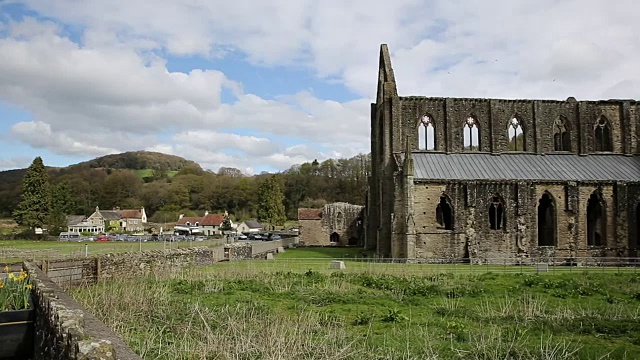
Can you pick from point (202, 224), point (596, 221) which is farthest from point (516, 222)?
point (202, 224)

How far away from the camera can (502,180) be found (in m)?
37.3

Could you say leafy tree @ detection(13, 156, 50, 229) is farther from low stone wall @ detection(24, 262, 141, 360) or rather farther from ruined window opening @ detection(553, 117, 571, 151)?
low stone wall @ detection(24, 262, 141, 360)

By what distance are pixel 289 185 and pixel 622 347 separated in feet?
338

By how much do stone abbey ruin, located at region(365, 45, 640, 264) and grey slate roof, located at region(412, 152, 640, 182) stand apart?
8cm

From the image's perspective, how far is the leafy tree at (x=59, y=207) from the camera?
6981 centimetres

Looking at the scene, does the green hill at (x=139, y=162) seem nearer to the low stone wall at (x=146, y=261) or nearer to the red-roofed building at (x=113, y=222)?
the red-roofed building at (x=113, y=222)

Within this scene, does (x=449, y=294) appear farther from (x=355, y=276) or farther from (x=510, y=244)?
(x=510, y=244)

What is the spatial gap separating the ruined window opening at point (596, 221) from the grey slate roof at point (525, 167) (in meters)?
1.62

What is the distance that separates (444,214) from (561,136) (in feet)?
43.1

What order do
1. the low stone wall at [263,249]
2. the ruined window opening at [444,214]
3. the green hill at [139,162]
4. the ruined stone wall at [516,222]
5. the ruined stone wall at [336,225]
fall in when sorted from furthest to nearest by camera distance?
the green hill at [139,162] < the ruined stone wall at [336,225] < the low stone wall at [263,249] < the ruined window opening at [444,214] < the ruined stone wall at [516,222]

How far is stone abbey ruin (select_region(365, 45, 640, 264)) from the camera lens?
36.7m

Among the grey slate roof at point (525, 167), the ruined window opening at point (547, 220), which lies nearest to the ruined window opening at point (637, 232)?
the grey slate roof at point (525, 167)

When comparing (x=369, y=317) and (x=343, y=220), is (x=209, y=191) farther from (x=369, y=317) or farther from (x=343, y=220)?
(x=369, y=317)

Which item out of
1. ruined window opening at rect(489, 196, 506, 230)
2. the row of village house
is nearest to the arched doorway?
ruined window opening at rect(489, 196, 506, 230)
